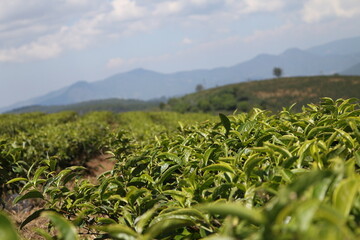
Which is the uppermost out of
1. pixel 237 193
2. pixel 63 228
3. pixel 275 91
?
pixel 63 228

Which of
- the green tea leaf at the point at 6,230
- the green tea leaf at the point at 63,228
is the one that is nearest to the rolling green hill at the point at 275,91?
the green tea leaf at the point at 63,228

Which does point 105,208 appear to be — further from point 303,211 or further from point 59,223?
point 303,211

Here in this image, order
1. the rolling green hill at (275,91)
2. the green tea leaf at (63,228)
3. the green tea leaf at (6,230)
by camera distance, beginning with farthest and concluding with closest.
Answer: the rolling green hill at (275,91) → the green tea leaf at (63,228) → the green tea leaf at (6,230)

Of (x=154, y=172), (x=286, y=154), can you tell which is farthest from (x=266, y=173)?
(x=154, y=172)

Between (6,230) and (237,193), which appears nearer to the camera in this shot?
(6,230)

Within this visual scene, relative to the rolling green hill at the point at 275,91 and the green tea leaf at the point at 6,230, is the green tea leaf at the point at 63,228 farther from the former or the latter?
the rolling green hill at the point at 275,91

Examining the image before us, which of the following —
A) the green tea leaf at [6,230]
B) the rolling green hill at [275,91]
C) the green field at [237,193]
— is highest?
the green tea leaf at [6,230]

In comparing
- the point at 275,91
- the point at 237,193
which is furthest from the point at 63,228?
the point at 275,91

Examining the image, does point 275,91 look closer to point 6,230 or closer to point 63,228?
point 63,228

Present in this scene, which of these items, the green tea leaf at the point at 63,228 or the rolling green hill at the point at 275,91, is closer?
the green tea leaf at the point at 63,228

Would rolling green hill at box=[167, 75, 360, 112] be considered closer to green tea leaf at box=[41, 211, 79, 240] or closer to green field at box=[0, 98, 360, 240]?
green field at box=[0, 98, 360, 240]

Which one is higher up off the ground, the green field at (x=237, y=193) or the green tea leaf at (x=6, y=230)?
the green tea leaf at (x=6, y=230)

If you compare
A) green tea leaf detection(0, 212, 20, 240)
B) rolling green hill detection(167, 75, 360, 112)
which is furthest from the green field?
rolling green hill detection(167, 75, 360, 112)

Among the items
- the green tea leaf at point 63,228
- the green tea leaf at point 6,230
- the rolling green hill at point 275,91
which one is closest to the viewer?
the green tea leaf at point 6,230
